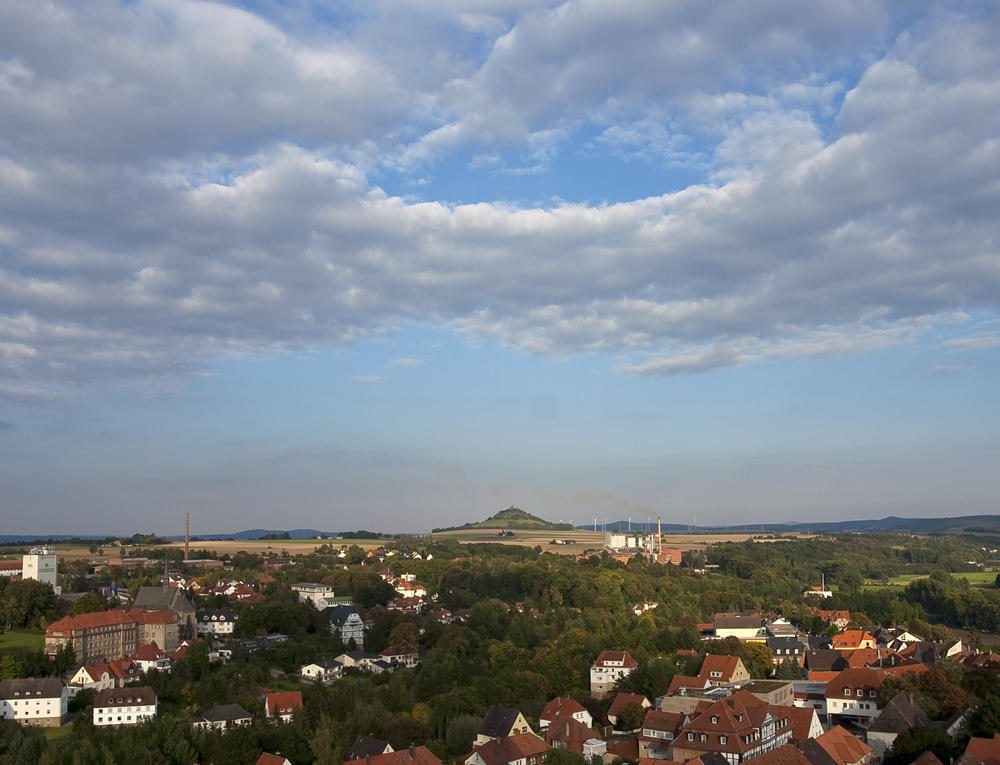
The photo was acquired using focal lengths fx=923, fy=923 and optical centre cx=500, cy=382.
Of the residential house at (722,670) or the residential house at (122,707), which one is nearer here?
the residential house at (122,707)

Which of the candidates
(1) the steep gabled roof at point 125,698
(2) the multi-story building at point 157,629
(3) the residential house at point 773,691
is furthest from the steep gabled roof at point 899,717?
(2) the multi-story building at point 157,629

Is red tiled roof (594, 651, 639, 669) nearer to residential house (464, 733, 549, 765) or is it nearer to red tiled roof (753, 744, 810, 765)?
residential house (464, 733, 549, 765)

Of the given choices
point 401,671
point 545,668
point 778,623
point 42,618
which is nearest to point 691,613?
point 778,623

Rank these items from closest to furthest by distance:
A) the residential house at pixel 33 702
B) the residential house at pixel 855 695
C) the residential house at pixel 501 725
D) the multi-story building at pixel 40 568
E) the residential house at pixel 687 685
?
the residential house at pixel 501 725 → the residential house at pixel 855 695 → the residential house at pixel 33 702 → the residential house at pixel 687 685 → the multi-story building at pixel 40 568

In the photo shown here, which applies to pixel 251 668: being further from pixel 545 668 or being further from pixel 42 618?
pixel 42 618

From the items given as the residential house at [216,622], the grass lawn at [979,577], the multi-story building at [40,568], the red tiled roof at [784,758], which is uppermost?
the multi-story building at [40,568]

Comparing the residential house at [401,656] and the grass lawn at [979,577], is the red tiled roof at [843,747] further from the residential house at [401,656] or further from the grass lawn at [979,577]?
the grass lawn at [979,577]

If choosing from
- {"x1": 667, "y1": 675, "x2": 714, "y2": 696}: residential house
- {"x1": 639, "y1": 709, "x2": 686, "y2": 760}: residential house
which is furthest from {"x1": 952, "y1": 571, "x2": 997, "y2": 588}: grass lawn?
{"x1": 639, "y1": 709, "x2": 686, "y2": 760}: residential house
